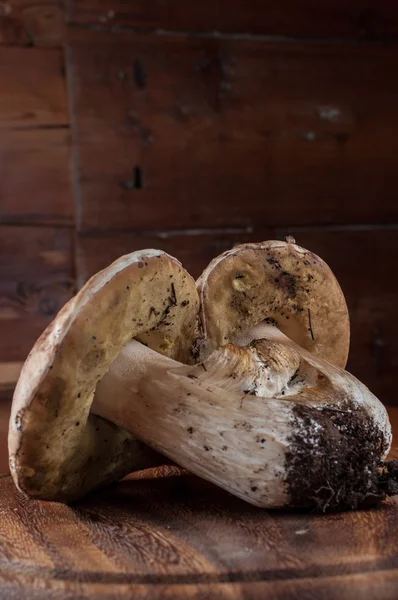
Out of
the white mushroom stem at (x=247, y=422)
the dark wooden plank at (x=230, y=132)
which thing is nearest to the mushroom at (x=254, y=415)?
the white mushroom stem at (x=247, y=422)

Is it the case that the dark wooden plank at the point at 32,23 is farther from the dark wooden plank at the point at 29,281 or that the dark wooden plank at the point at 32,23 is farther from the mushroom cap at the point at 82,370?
the mushroom cap at the point at 82,370

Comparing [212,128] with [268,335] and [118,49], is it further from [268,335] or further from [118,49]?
[268,335]

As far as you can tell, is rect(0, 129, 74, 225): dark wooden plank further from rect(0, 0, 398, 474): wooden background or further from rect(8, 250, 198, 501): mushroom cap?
rect(8, 250, 198, 501): mushroom cap

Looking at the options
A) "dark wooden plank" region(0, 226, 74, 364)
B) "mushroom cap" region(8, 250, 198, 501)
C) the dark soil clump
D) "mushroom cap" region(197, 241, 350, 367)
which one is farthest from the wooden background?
the dark soil clump

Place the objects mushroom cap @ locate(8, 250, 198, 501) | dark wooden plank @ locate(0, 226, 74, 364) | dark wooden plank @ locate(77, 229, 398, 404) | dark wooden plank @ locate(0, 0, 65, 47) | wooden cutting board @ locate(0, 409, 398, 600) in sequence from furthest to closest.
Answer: dark wooden plank @ locate(77, 229, 398, 404)
dark wooden plank @ locate(0, 226, 74, 364)
dark wooden plank @ locate(0, 0, 65, 47)
mushroom cap @ locate(8, 250, 198, 501)
wooden cutting board @ locate(0, 409, 398, 600)

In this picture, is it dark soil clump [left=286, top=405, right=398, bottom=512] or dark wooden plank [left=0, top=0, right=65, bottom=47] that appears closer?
dark soil clump [left=286, top=405, right=398, bottom=512]

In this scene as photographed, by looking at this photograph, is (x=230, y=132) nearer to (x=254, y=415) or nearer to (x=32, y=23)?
(x=32, y=23)

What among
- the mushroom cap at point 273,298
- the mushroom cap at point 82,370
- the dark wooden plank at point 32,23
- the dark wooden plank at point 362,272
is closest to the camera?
the mushroom cap at point 82,370

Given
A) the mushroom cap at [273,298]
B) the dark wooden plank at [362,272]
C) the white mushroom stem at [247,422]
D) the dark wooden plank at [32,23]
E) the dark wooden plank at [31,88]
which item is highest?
the dark wooden plank at [32,23]

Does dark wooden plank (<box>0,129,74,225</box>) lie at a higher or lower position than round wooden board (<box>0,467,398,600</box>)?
higher
